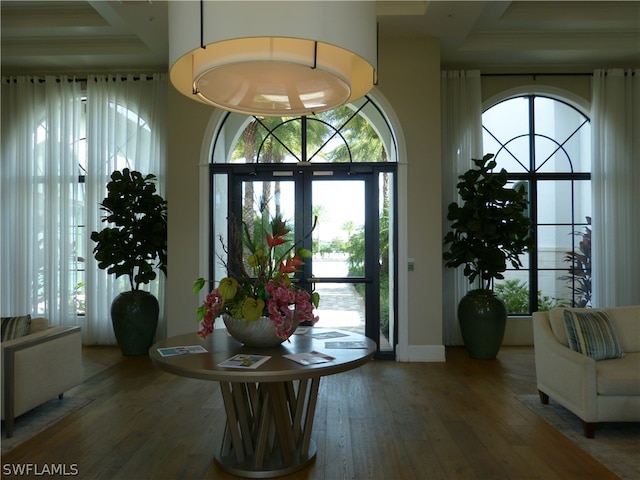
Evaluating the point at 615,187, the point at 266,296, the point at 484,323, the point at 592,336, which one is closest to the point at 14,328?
the point at 266,296

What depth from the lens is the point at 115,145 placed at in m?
6.63

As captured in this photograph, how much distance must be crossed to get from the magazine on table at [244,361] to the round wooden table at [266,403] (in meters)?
0.04

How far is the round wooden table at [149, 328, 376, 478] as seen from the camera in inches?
106

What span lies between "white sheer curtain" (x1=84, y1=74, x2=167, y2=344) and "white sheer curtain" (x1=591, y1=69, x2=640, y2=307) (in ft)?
18.5

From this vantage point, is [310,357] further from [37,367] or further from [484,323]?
[484,323]

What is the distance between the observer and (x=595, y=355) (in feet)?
12.3

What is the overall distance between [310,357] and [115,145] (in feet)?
16.5

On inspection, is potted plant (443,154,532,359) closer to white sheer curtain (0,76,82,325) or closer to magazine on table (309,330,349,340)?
magazine on table (309,330,349,340)

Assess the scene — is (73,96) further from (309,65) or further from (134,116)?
(309,65)

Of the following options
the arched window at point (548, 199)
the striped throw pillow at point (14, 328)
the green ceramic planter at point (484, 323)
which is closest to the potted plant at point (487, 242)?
the green ceramic planter at point (484, 323)

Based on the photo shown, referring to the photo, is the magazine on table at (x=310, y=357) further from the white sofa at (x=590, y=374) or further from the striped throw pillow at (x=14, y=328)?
the striped throw pillow at (x=14, y=328)

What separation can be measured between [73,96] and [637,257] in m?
7.68

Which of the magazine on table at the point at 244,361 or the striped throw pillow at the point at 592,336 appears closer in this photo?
the magazine on table at the point at 244,361

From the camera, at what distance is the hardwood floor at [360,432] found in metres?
3.01
